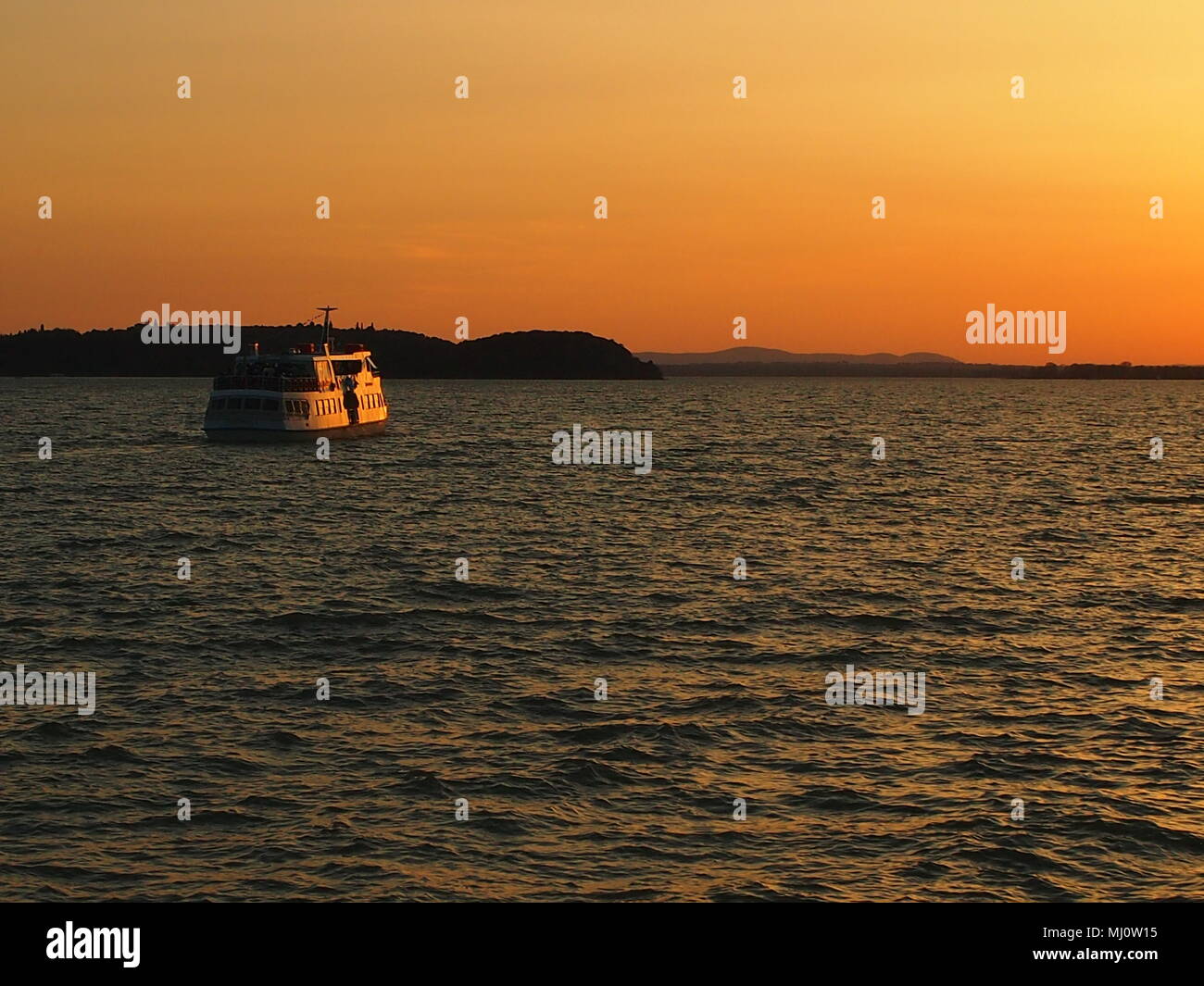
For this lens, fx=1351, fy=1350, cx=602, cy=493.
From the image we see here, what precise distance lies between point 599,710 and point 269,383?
8351cm

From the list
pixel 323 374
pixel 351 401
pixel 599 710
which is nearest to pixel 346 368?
pixel 351 401

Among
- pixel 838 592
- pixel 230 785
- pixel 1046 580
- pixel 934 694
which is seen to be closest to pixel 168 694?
pixel 230 785

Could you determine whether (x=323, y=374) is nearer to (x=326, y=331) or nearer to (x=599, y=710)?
(x=326, y=331)

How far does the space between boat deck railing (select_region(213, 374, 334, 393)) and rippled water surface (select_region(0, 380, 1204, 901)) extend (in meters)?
42.9

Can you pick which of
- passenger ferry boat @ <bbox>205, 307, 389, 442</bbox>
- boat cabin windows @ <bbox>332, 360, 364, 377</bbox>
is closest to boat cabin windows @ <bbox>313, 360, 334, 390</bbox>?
passenger ferry boat @ <bbox>205, 307, 389, 442</bbox>

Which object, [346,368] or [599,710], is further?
[346,368]

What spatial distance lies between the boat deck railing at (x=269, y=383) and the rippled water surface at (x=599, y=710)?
4285 centimetres

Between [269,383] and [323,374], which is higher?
[323,374]

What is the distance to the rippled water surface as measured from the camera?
53.3ft

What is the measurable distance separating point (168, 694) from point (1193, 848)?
55.5ft

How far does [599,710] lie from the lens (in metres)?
23.3

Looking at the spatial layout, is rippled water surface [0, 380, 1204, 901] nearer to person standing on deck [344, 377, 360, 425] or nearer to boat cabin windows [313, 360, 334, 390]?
boat cabin windows [313, 360, 334, 390]

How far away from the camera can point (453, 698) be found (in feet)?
79.5

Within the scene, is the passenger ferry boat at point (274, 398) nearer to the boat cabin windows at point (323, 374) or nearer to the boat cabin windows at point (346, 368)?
the boat cabin windows at point (323, 374)
